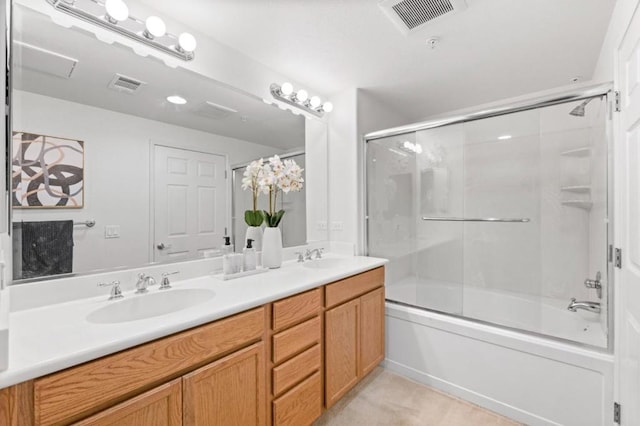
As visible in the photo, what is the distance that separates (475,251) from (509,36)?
176 centimetres

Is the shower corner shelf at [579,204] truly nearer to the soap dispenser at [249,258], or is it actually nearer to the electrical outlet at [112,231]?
the soap dispenser at [249,258]

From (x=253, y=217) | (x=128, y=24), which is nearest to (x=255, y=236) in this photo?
(x=253, y=217)

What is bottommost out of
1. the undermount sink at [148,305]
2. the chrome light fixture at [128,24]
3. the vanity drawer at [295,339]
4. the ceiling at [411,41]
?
the vanity drawer at [295,339]

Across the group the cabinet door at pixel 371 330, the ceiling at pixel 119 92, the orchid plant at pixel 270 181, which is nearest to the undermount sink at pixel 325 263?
the cabinet door at pixel 371 330

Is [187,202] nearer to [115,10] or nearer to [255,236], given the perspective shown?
[255,236]

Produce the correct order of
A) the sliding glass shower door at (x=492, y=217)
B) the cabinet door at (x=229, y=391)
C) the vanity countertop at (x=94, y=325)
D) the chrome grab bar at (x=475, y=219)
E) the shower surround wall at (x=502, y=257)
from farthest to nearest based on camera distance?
1. the chrome grab bar at (x=475, y=219)
2. the sliding glass shower door at (x=492, y=217)
3. the shower surround wall at (x=502, y=257)
4. the cabinet door at (x=229, y=391)
5. the vanity countertop at (x=94, y=325)

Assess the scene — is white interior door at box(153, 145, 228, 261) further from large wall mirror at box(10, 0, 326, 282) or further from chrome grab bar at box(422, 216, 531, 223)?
chrome grab bar at box(422, 216, 531, 223)

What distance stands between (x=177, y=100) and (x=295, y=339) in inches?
57.7

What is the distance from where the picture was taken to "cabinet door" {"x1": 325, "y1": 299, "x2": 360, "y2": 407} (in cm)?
167

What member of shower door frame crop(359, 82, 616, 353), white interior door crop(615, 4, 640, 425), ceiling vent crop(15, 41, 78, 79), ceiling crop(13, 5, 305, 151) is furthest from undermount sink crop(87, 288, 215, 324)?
white interior door crop(615, 4, 640, 425)

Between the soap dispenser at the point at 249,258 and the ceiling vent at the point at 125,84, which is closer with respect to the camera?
the ceiling vent at the point at 125,84

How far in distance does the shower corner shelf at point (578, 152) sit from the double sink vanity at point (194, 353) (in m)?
1.73

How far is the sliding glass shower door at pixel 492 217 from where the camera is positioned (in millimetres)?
2084

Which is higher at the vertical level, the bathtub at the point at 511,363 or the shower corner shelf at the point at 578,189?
the shower corner shelf at the point at 578,189
